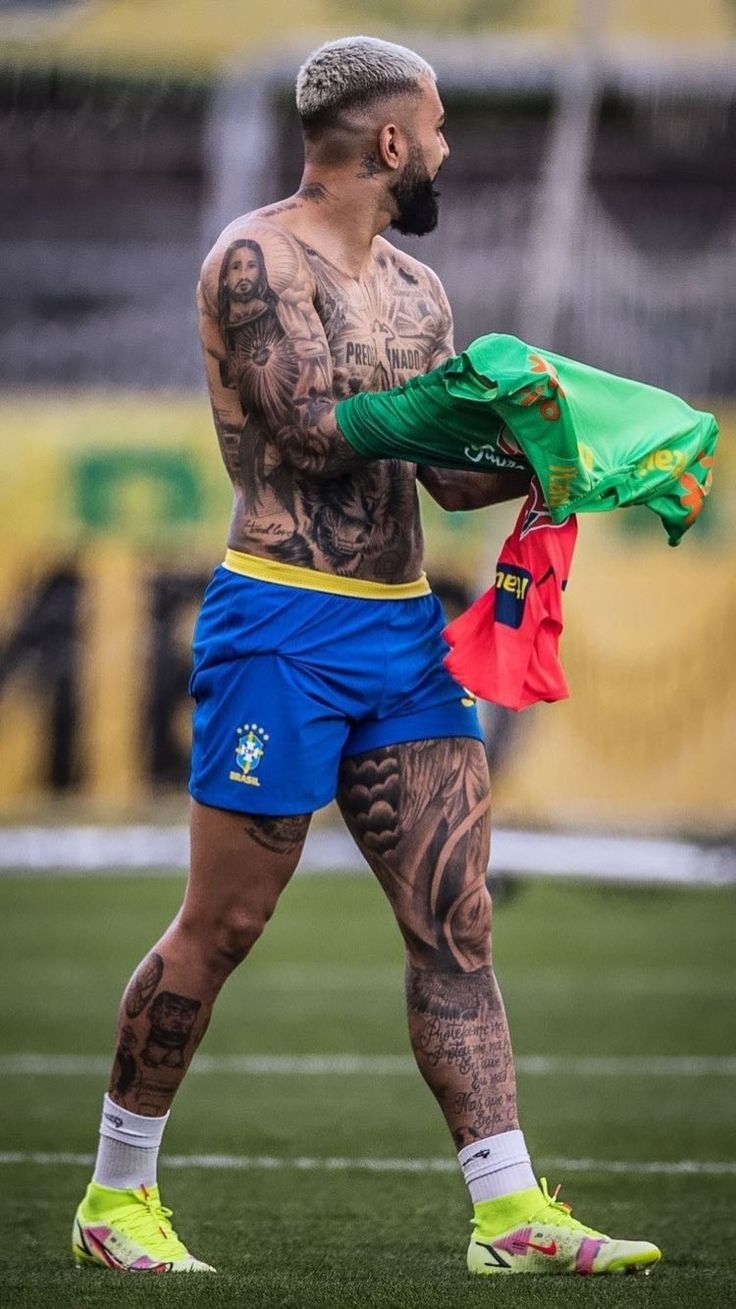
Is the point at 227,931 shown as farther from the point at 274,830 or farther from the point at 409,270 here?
the point at 409,270

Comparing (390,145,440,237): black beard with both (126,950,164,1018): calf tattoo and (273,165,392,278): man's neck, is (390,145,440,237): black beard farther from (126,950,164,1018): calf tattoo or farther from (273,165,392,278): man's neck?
(126,950,164,1018): calf tattoo

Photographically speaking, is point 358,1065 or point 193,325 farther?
point 193,325

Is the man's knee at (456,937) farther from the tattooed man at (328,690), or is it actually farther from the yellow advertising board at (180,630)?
the yellow advertising board at (180,630)

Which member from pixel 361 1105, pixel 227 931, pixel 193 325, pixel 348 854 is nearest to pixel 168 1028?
pixel 227 931

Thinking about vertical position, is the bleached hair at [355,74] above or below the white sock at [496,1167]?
above

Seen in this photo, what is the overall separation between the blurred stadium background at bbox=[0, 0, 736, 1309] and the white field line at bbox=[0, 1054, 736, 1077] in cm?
3

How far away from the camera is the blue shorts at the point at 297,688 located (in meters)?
4.88

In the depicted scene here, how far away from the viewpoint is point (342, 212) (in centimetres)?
507

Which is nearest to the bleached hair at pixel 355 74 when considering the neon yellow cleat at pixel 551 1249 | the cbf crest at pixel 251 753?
the cbf crest at pixel 251 753

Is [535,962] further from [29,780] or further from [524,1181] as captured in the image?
[524,1181]

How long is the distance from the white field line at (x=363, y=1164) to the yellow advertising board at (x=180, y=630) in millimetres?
7571

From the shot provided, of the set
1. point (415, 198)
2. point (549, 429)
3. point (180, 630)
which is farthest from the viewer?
point (180, 630)

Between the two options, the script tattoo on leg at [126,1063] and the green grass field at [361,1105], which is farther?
the script tattoo on leg at [126,1063]

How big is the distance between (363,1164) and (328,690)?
2042 mm
